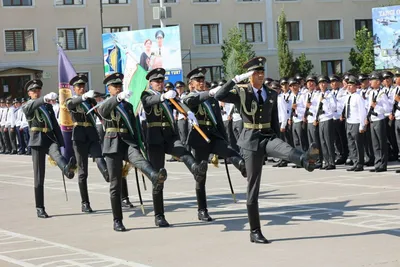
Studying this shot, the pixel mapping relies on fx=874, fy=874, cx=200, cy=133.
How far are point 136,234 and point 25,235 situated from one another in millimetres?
1667

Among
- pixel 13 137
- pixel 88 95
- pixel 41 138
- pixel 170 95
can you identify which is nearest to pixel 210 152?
pixel 170 95

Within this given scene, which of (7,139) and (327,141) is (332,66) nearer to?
(7,139)

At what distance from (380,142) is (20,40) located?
34777 mm

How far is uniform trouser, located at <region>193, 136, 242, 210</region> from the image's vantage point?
12898mm

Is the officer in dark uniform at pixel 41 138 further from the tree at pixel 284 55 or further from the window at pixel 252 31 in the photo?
the window at pixel 252 31

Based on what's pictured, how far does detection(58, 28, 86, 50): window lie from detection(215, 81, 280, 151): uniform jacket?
41258mm

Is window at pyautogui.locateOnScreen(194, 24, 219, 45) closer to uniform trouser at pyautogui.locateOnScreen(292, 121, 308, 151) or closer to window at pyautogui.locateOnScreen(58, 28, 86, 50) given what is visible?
window at pyautogui.locateOnScreen(58, 28, 86, 50)

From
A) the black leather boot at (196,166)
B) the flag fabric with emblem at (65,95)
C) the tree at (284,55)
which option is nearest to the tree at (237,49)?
the tree at (284,55)

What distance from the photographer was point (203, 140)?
12969 millimetres

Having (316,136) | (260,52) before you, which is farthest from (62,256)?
(260,52)

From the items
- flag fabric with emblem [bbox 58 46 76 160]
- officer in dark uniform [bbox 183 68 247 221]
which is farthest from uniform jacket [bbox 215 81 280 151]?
flag fabric with emblem [bbox 58 46 76 160]

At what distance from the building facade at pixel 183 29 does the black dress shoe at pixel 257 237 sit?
4051 centimetres

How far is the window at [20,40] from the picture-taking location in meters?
50.1

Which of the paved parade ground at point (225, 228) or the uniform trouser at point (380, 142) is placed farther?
the uniform trouser at point (380, 142)
